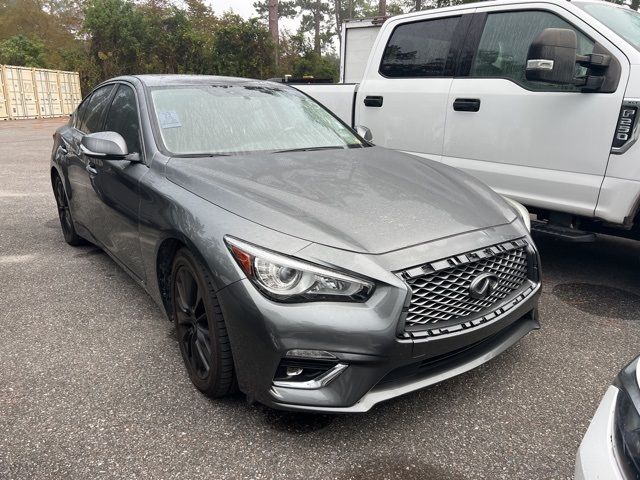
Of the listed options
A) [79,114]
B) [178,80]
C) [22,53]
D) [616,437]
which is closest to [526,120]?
[178,80]

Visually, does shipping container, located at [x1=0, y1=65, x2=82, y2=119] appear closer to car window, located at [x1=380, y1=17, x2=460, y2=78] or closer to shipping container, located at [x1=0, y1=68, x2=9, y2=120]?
shipping container, located at [x1=0, y1=68, x2=9, y2=120]

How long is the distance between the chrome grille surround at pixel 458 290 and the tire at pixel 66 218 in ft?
11.6

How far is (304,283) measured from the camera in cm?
196

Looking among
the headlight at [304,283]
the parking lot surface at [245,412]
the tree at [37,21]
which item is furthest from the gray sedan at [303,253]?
the tree at [37,21]

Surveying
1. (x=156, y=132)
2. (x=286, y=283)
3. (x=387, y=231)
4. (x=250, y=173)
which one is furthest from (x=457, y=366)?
(x=156, y=132)

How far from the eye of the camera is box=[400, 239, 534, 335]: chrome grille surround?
6.65ft

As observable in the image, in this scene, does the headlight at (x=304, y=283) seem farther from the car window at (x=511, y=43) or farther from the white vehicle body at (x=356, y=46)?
the white vehicle body at (x=356, y=46)

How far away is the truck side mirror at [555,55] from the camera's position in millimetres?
3180

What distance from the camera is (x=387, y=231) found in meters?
→ 2.18

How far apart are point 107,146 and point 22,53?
35.0 m

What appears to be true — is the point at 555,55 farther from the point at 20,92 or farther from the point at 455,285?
the point at 20,92

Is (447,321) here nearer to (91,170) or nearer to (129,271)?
(129,271)

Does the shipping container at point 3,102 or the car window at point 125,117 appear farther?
the shipping container at point 3,102

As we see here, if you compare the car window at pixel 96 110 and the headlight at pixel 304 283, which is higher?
the car window at pixel 96 110
